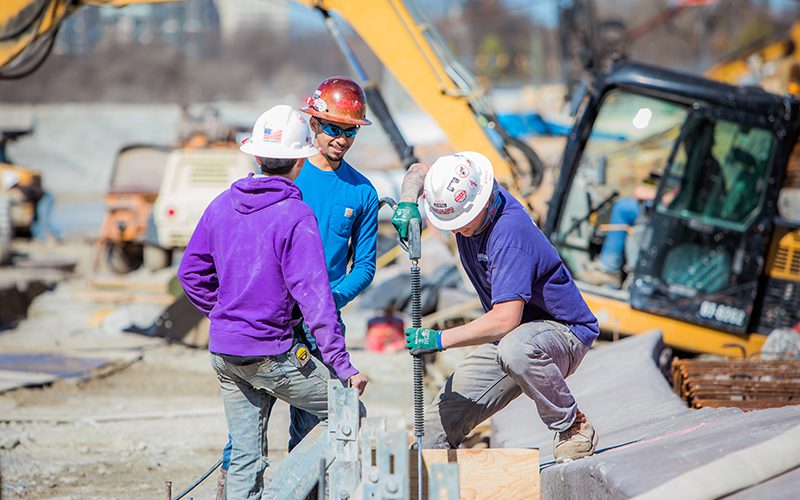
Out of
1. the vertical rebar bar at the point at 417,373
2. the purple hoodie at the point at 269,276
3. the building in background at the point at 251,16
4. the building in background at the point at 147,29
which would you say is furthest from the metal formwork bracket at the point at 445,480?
the building in background at the point at 251,16

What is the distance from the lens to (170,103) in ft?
183

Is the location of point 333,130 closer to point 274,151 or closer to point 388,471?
point 274,151

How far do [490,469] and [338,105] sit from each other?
1838 millimetres

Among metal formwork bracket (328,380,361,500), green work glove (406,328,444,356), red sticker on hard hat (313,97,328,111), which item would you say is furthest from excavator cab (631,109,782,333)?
metal formwork bracket (328,380,361,500)

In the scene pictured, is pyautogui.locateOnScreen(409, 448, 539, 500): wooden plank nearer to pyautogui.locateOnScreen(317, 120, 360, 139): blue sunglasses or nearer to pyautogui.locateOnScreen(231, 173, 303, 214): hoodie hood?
pyautogui.locateOnScreen(231, 173, 303, 214): hoodie hood

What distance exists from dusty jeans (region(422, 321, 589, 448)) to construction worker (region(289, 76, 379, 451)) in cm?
61

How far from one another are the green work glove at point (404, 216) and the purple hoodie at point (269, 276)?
1.19ft

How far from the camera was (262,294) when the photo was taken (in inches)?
165

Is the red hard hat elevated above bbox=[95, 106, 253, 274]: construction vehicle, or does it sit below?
above

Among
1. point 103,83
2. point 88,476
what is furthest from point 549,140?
point 103,83

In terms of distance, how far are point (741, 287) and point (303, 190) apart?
505 centimetres

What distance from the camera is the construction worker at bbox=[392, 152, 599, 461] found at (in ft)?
14.4

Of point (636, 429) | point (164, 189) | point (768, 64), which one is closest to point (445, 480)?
point (636, 429)

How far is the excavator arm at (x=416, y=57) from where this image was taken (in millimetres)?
9523
